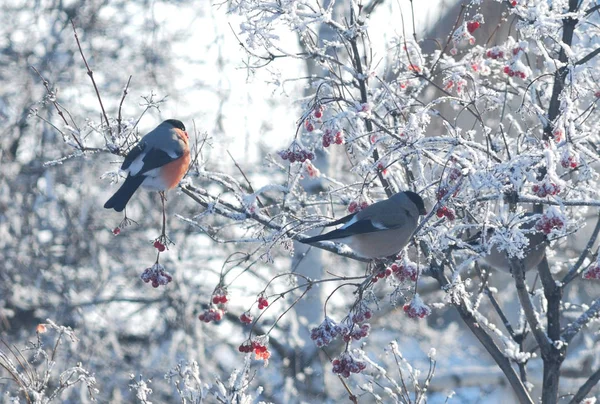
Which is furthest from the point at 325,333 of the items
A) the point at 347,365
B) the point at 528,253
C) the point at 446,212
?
the point at 528,253

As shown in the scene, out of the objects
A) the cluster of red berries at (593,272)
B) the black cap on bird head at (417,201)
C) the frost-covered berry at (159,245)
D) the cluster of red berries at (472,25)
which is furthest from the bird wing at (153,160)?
the cluster of red berries at (593,272)

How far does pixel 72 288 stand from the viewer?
26.0 ft

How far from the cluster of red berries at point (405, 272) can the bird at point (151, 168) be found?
3.24ft

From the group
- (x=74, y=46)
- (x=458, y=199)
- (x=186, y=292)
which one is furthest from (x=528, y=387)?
(x=74, y=46)

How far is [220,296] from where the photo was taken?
3771 millimetres

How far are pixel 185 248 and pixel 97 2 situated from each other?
2.34 m

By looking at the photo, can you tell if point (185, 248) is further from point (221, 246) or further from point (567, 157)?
point (567, 157)

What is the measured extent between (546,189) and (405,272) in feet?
2.32

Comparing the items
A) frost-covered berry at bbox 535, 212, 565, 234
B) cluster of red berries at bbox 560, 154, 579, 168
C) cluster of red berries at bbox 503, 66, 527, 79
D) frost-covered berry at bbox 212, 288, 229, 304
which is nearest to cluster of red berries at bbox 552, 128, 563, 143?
cluster of red berries at bbox 560, 154, 579, 168

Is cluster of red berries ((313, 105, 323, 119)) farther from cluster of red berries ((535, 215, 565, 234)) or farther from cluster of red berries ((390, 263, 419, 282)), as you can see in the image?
cluster of red berries ((535, 215, 565, 234))

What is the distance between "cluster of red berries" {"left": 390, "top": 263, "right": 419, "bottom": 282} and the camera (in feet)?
11.4

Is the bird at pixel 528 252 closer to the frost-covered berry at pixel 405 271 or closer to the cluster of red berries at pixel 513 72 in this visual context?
the frost-covered berry at pixel 405 271

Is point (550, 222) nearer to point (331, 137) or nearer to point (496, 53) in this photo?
point (331, 137)

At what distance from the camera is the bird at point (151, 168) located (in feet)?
12.4
